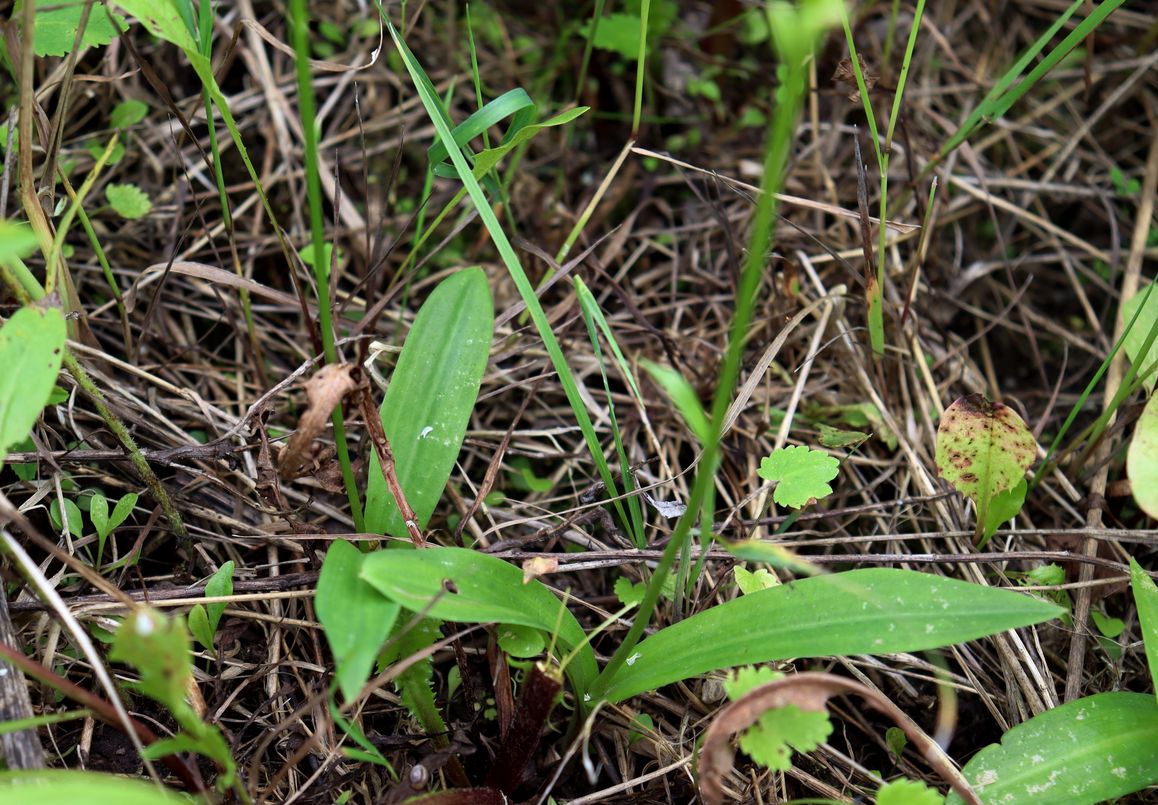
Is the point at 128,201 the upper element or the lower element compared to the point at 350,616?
upper

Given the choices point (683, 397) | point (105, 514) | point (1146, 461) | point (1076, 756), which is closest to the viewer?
point (683, 397)

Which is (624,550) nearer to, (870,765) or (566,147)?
(870,765)

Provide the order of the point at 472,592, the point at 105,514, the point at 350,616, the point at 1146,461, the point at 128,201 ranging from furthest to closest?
the point at 128,201 < the point at 1146,461 < the point at 105,514 < the point at 472,592 < the point at 350,616

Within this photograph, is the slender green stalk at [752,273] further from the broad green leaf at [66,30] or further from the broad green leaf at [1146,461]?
the broad green leaf at [66,30]

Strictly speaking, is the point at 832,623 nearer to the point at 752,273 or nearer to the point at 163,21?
the point at 752,273

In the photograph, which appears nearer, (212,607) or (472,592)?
(472,592)

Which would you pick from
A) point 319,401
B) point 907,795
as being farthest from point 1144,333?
point 319,401

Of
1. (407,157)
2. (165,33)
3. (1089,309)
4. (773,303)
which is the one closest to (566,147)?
(407,157)

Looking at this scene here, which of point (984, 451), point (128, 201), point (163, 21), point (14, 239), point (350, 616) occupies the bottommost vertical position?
point (984, 451)
